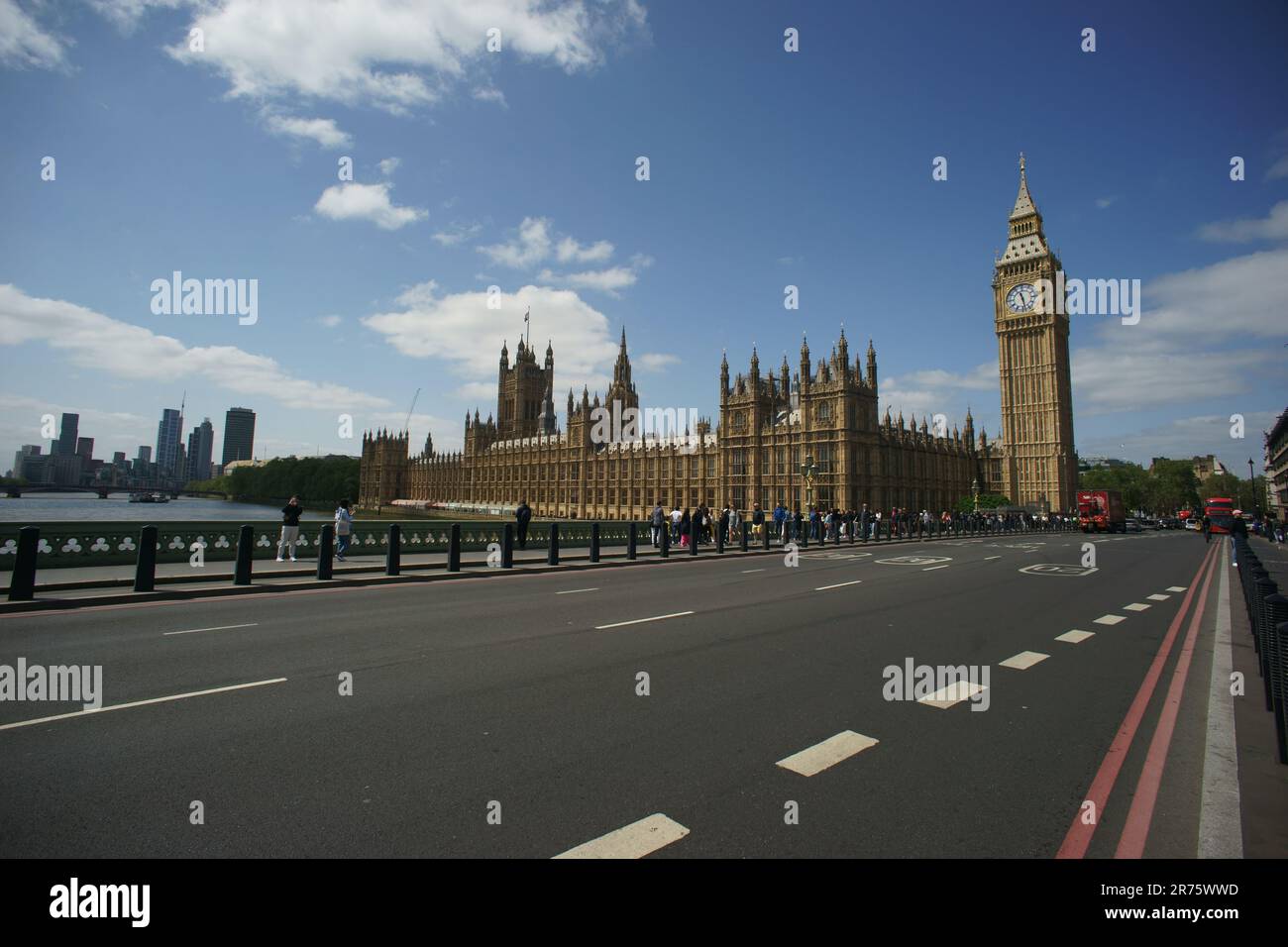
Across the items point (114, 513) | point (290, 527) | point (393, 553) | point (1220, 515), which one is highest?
point (290, 527)

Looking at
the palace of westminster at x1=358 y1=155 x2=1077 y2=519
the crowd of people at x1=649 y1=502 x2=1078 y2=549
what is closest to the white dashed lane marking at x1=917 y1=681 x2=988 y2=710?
the crowd of people at x1=649 y1=502 x2=1078 y2=549

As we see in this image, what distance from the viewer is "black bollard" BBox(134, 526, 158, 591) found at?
11.7m

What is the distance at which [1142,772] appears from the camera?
14.9 feet

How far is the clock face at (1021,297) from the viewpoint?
3686 inches

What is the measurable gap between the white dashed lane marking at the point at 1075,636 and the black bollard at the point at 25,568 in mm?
16947

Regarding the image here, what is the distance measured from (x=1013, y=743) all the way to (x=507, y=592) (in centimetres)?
1027

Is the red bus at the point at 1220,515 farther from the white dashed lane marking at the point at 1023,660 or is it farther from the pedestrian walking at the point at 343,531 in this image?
the pedestrian walking at the point at 343,531

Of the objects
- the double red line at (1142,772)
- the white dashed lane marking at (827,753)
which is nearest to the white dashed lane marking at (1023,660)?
the double red line at (1142,772)

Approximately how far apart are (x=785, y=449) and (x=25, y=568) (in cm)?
5866

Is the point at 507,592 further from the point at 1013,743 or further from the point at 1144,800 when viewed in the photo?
the point at 1144,800

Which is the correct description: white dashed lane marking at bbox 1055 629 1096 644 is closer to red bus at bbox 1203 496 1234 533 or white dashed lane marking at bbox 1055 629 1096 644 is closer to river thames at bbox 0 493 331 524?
river thames at bbox 0 493 331 524

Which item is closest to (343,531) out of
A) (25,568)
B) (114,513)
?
(25,568)

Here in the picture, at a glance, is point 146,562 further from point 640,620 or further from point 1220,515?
point 1220,515
